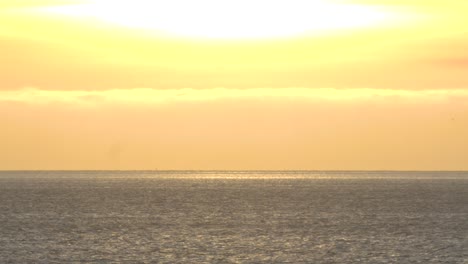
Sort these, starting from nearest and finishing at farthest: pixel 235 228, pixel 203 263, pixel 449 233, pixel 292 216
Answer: pixel 203 263 < pixel 449 233 < pixel 235 228 < pixel 292 216

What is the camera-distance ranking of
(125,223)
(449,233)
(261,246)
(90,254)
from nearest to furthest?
(90,254) → (261,246) → (449,233) → (125,223)

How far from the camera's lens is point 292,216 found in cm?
12656

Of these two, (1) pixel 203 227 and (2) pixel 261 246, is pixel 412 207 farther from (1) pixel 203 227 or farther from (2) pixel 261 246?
(2) pixel 261 246

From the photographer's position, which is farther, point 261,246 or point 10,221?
point 10,221

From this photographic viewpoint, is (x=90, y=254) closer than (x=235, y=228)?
Yes

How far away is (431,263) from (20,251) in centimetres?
3464

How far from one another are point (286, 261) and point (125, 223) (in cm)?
4397

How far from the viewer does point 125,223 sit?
112250 millimetres

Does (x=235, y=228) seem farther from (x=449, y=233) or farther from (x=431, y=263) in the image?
(x=431, y=263)

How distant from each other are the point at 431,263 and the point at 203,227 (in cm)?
3959

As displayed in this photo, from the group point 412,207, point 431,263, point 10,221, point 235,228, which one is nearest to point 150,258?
point 431,263

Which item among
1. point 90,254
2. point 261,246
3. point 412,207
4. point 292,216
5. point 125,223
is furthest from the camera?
point 412,207

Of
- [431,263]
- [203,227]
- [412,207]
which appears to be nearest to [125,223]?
[203,227]

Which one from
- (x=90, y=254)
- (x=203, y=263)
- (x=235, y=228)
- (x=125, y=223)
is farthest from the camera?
(x=125, y=223)
